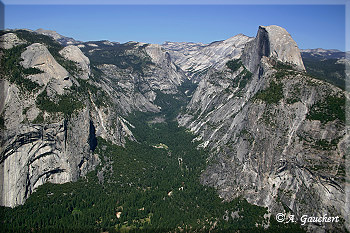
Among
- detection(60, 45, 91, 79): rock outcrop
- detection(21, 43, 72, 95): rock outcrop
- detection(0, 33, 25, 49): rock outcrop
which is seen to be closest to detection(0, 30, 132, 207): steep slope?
detection(21, 43, 72, 95): rock outcrop

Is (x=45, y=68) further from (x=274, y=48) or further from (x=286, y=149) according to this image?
(x=274, y=48)

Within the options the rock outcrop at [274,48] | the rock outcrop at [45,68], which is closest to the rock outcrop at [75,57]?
the rock outcrop at [45,68]

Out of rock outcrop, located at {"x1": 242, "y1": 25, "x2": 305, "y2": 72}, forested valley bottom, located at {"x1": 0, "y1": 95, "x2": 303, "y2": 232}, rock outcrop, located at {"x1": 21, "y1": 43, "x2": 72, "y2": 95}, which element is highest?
rock outcrop, located at {"x1": 242, "y1": 25, "x2": 305, "y2": 72}

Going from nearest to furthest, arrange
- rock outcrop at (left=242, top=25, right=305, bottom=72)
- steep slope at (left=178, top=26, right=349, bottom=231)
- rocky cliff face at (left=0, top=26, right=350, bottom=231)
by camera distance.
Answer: steep slope at (left=178, top=26, right=349, bottom=231) < rocky cliff face at (left=0, top=26, right=350, bottom=231) < rock outcrop at (left=242, top=25, right=305, bottom=72)

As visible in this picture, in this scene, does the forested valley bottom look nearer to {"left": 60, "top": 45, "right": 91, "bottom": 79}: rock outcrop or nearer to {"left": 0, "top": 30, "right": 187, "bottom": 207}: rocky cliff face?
{"left": 0, "top": 30, "right": 187, "bottom": 207}: rocky cliff face

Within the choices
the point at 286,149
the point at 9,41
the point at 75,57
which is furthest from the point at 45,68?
the point at 286,149

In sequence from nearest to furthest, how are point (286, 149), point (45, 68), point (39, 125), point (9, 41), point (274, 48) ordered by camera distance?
point (286, 149), point (39, 125), point (45, 68), point (9, 41), point (274, 48)

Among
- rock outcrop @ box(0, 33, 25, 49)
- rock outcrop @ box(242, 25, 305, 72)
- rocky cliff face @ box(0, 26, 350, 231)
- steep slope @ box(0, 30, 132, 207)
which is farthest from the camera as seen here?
rock outcrop @ box(242, 25, 305, 72)

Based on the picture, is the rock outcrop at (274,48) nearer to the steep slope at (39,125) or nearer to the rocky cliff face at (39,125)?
the rocky cliff face at (39,125)

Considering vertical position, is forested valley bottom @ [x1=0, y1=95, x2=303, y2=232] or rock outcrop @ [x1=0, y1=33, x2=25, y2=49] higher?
rock outcrop @ [x1=0, y1=33, x2=25, y2=49]
